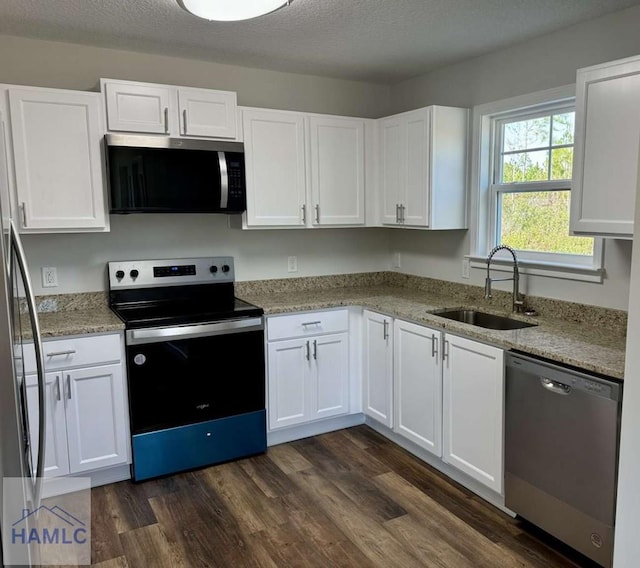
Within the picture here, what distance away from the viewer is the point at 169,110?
9.78 ft

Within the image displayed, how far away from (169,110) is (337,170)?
3.75 feet

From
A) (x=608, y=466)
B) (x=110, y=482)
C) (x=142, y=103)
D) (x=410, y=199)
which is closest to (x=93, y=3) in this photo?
(x=142, y=103)

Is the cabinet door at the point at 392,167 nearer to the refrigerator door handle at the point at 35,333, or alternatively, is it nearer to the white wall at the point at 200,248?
the white wall at the point at 200,248

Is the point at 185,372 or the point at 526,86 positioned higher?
the point at 526,86

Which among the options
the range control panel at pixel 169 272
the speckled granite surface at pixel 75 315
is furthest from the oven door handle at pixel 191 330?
the range control panel at pixel 169 272

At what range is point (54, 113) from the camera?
2.75 m

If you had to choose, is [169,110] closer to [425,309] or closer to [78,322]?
[78,322]

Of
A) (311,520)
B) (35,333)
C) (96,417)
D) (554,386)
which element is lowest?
(311,520)

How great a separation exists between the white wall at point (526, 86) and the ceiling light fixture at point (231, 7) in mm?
1551

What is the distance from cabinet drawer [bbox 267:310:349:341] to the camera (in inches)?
125

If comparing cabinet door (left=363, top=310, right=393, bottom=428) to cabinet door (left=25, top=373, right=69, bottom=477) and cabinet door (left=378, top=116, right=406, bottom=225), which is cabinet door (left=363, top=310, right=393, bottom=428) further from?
cabinet door (left=25, top=373, right=69, bottom=477)

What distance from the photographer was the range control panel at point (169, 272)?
321cm

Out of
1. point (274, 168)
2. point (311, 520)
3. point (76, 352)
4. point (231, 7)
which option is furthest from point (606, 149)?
point (76, 352)

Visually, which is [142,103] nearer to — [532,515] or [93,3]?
[93,3]
